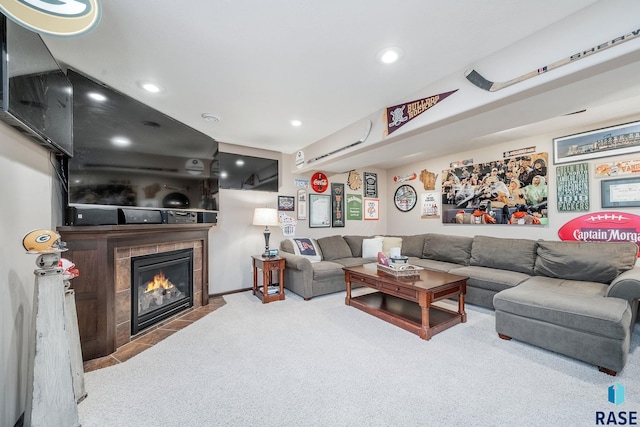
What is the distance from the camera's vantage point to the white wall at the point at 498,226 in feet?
10.3

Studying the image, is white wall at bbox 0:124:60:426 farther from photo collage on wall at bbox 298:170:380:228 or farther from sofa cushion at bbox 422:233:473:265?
sofa cushion at bbox 422:233:473:265

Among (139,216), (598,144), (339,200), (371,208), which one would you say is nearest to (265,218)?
(139,216)

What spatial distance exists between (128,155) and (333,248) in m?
3.21

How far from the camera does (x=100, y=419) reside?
151cm

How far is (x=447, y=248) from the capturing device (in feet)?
13.9

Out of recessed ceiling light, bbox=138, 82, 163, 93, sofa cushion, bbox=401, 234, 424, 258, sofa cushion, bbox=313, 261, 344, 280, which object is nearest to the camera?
recessed ceiling light, bbox=138, 82, 163, 93

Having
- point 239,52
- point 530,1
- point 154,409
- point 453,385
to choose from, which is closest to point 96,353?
point 154,409

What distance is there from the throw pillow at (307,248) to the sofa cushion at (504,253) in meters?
2.36

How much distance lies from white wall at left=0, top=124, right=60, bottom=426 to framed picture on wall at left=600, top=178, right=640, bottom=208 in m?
5.28

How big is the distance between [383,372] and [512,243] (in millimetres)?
2828

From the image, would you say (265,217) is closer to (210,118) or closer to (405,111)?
(210,118)

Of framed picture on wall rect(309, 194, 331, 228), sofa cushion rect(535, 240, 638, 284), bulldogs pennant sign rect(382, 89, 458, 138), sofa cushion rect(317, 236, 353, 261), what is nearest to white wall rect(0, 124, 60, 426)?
bulldogs pennant sign rect(382, 89, 458, 138)

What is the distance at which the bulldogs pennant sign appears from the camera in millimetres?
2246

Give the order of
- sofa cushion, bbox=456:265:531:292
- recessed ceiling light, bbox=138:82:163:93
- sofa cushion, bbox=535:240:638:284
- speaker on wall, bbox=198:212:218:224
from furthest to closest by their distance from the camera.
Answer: speaker on wall, bbox=198:212:218:224 → sofa cushion, bbox=456:265:531:292 → sofa cushion, bbox=535:240:638:284 → recessed ceiling light, bbox=138:82:163:93
